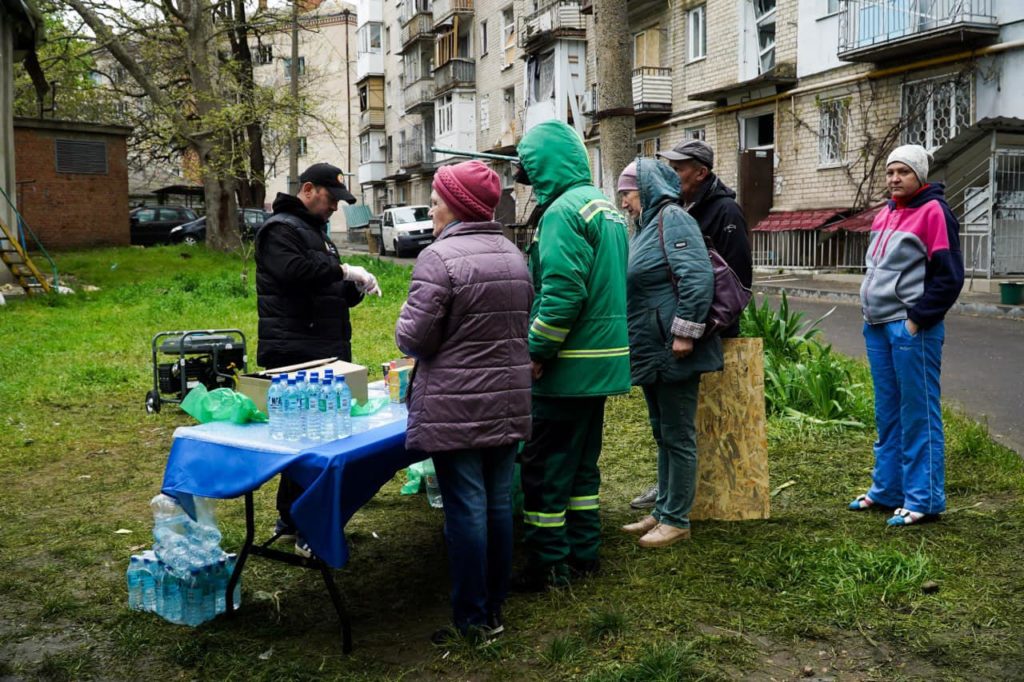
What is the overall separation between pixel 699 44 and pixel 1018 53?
1083cm

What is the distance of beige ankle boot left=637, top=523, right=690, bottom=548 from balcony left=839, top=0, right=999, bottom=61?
15.9 m

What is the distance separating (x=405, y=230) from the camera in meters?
33.2

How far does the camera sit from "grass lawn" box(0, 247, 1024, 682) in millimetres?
3582

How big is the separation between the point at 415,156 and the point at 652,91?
2542 cm

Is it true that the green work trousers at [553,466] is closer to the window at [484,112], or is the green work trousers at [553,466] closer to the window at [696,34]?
the window at [696,34]

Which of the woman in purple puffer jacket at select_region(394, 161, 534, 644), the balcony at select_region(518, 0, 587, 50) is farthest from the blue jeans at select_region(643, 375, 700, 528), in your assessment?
the balcony at select_region(518, 0, 587, 50)

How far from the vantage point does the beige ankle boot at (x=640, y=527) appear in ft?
16.5

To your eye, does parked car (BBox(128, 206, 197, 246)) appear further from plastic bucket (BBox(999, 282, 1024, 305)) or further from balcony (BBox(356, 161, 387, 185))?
plastic bucket (BBox(999, 282, 1024, 305))

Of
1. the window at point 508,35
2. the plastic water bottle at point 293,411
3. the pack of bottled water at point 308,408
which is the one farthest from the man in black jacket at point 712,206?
the window at point 508,35

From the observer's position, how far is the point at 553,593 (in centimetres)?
421

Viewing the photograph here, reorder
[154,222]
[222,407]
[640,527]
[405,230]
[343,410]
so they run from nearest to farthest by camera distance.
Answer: [343,410] < [222,407] < [640,527] < [405,230] < [154,222]

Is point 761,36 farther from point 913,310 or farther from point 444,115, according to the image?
point 444,115

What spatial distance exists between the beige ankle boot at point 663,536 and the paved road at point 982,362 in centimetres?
292

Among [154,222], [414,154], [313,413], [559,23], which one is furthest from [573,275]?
[414,154]
